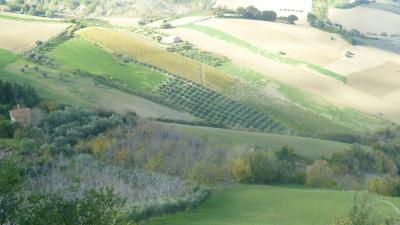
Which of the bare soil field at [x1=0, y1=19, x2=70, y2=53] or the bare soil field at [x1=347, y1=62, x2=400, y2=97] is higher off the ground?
the bare soil field at [x1=0, y1=19, x2=70, y2=53]

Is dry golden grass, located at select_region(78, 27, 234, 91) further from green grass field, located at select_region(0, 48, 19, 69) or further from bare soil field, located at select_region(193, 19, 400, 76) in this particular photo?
bare soil field, located at select_region(193, 19, 400, 76)

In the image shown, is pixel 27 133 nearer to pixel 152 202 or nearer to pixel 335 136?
pixel 152 202

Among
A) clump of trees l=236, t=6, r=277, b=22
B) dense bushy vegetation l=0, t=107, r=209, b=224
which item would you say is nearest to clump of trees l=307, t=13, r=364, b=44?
clump of trees l=236, t=6, r=277, b=22

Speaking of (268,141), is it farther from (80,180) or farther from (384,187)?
(80,180)

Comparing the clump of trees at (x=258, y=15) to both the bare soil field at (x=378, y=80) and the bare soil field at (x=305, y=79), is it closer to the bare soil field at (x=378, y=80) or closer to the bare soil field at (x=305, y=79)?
the bare soil field at (x=305, y=79)

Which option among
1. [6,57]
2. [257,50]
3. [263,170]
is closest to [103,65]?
[6,57]

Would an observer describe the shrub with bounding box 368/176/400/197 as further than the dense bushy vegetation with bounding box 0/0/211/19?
No

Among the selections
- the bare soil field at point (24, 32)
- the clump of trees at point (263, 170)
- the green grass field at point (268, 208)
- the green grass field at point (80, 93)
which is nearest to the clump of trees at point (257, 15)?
the bare soil field at point (24, 32)
